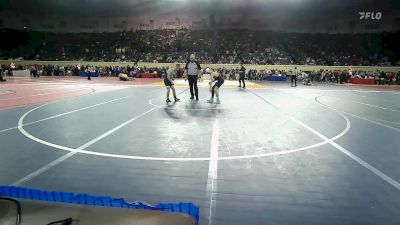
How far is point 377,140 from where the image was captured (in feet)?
23.2

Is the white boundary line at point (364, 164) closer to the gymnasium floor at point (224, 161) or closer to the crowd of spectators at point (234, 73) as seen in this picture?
the gymnasium floor at point (224, 161)

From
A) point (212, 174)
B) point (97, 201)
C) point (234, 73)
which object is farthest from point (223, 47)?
point (97, 201)

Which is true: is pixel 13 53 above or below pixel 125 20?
below

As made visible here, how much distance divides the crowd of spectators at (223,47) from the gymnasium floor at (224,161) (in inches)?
1165

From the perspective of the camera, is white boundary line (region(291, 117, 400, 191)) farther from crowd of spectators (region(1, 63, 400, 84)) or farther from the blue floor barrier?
crowd of spectators (region(1, 63, 400, 84))

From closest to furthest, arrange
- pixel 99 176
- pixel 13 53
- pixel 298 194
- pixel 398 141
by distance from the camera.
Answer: pixel 298 194 < pixel 99 176 < pixel 398 141 < pixel 13 53

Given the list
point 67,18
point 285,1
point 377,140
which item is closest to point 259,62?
point 285,1

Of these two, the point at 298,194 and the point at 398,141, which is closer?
the point at 298,194

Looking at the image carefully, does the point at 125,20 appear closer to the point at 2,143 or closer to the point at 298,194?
the point at 2,143

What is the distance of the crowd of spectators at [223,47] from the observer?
38.3 m

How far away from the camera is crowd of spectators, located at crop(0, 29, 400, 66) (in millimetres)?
38312

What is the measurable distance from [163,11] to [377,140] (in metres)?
35.2

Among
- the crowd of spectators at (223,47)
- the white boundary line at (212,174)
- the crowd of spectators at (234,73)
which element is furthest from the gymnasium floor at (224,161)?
the crowd of spectators at (223,47)

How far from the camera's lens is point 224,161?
18.0 ft
